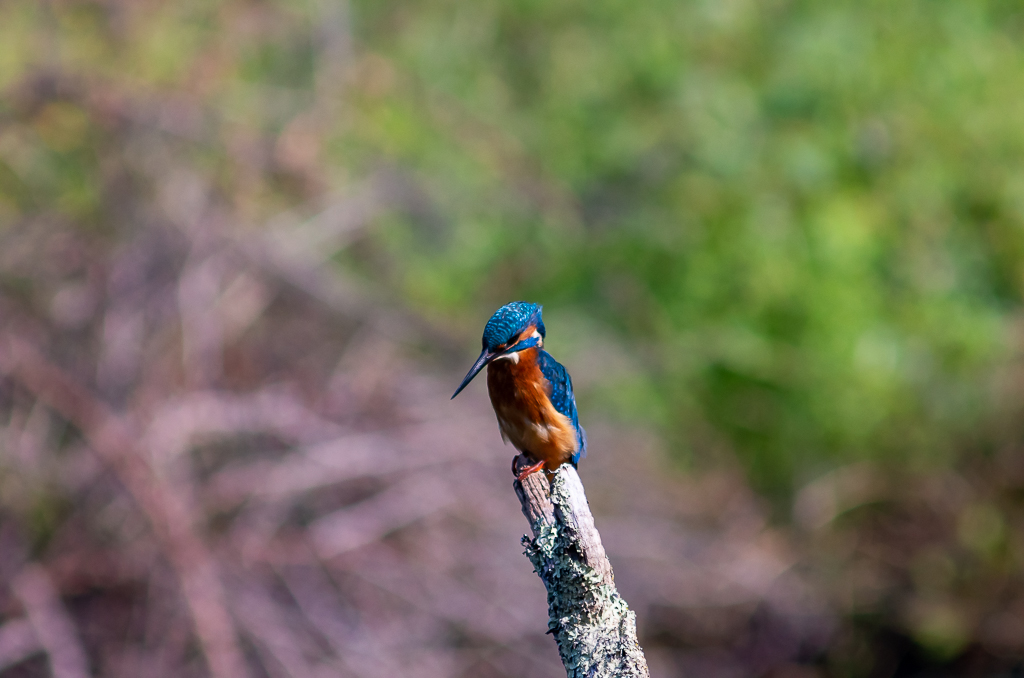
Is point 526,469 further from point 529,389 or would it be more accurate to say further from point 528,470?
point 529,389

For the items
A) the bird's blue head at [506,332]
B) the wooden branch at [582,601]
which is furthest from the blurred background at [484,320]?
the wooden branch at [582,601]

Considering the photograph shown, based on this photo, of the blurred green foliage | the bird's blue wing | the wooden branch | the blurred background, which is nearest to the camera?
A: the wooden branch

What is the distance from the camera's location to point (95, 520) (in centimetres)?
324

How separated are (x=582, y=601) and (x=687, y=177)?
458 cm

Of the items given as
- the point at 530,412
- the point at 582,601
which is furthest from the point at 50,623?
the point at 582,601

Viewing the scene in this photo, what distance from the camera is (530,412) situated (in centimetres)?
222

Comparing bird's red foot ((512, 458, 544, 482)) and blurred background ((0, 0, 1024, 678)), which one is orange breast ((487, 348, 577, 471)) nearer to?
bird's red foot ((512, 458, 544, 482))

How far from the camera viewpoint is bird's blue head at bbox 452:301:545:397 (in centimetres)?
206

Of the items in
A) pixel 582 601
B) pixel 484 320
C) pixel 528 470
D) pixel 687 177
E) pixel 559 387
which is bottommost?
pixel 582 601

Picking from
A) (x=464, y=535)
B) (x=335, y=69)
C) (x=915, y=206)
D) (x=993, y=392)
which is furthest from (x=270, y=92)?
(x=993, y=392)

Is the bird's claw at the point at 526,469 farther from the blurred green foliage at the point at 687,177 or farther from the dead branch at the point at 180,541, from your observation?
the blurred green foliage at the point at 687,177

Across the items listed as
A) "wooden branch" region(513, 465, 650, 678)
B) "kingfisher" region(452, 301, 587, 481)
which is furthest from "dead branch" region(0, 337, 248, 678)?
"wooden branch" region(513, 465, 650, 678)

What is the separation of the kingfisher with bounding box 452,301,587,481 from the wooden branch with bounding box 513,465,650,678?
0.47 m

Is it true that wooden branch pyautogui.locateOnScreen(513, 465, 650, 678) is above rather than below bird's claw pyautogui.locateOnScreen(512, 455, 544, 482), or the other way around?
below
